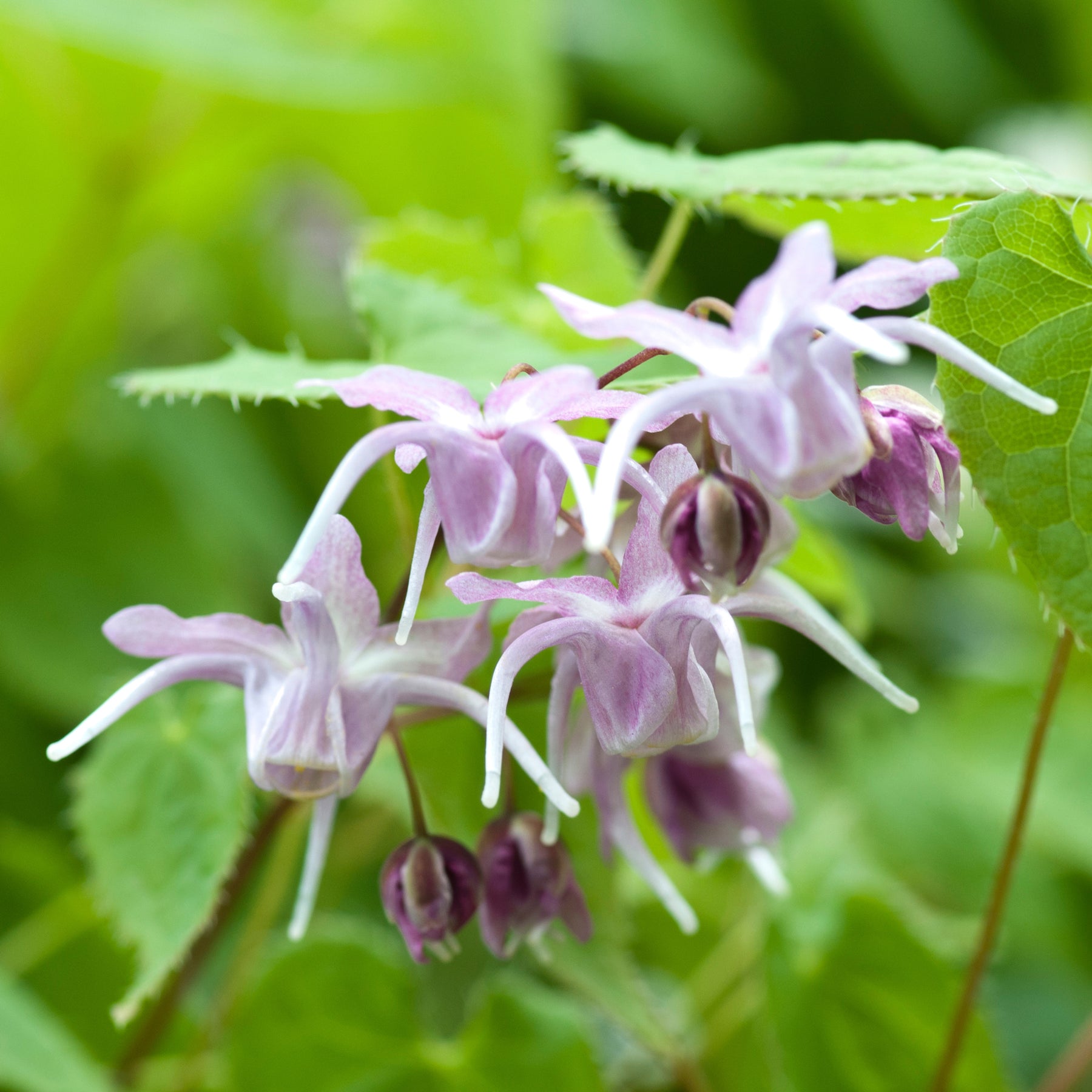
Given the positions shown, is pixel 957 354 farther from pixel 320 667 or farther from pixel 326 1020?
pixel 326 1020

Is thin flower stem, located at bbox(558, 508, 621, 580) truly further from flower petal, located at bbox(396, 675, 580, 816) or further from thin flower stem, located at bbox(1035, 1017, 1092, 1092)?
thin flower stem, located at bbox(1035, 1017, 1092, 1092)

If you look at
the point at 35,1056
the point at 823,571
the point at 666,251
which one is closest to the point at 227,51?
the point at 666,251

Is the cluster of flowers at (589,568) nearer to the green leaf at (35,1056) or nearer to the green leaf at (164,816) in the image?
the green leaf at (164,816)

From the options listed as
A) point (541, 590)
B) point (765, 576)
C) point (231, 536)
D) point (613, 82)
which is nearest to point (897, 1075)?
point (765, 576)

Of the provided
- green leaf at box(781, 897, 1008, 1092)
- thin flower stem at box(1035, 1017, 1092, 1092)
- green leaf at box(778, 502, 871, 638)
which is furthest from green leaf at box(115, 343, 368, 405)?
thin flower stem at box(1035, 1017, 1092, 1092)

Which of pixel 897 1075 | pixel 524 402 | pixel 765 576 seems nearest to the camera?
pixel 524 402

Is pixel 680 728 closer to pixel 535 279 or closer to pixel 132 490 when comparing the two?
pixel 535 279
